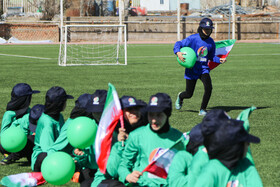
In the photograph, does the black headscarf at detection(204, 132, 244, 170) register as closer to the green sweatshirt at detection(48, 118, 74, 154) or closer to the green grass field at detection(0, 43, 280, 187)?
the green grass field at detection(0, 43, 280, 187)

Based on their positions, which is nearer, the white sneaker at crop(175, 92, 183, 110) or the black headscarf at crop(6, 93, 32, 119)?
the black headscarf at crop(6, 93, 32, 119)

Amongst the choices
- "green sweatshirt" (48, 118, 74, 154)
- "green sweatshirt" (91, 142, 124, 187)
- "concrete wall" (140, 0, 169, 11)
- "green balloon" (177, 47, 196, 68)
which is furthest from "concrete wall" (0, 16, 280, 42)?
"green sweatshirt" (91, 142, 124, 187)

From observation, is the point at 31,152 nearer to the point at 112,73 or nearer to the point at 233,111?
the point at 233,111

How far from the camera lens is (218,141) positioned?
12.2 ft

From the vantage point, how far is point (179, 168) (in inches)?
183

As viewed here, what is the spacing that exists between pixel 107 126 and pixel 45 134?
1.39 metres

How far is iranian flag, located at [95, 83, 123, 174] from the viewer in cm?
505

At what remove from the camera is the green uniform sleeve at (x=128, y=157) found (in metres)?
5.02

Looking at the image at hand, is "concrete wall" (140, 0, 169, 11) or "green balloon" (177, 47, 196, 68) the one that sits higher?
"concrete wall" (140, 0, 169, 11)

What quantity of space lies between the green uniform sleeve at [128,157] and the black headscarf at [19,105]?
2.58 metres

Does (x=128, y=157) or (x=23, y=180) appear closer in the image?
(x=128, y=157)

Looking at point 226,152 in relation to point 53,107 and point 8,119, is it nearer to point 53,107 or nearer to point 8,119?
point 53,107

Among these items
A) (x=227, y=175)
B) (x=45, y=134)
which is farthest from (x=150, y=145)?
(x=45, y=134)

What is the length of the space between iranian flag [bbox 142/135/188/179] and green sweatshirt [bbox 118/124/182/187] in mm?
77
